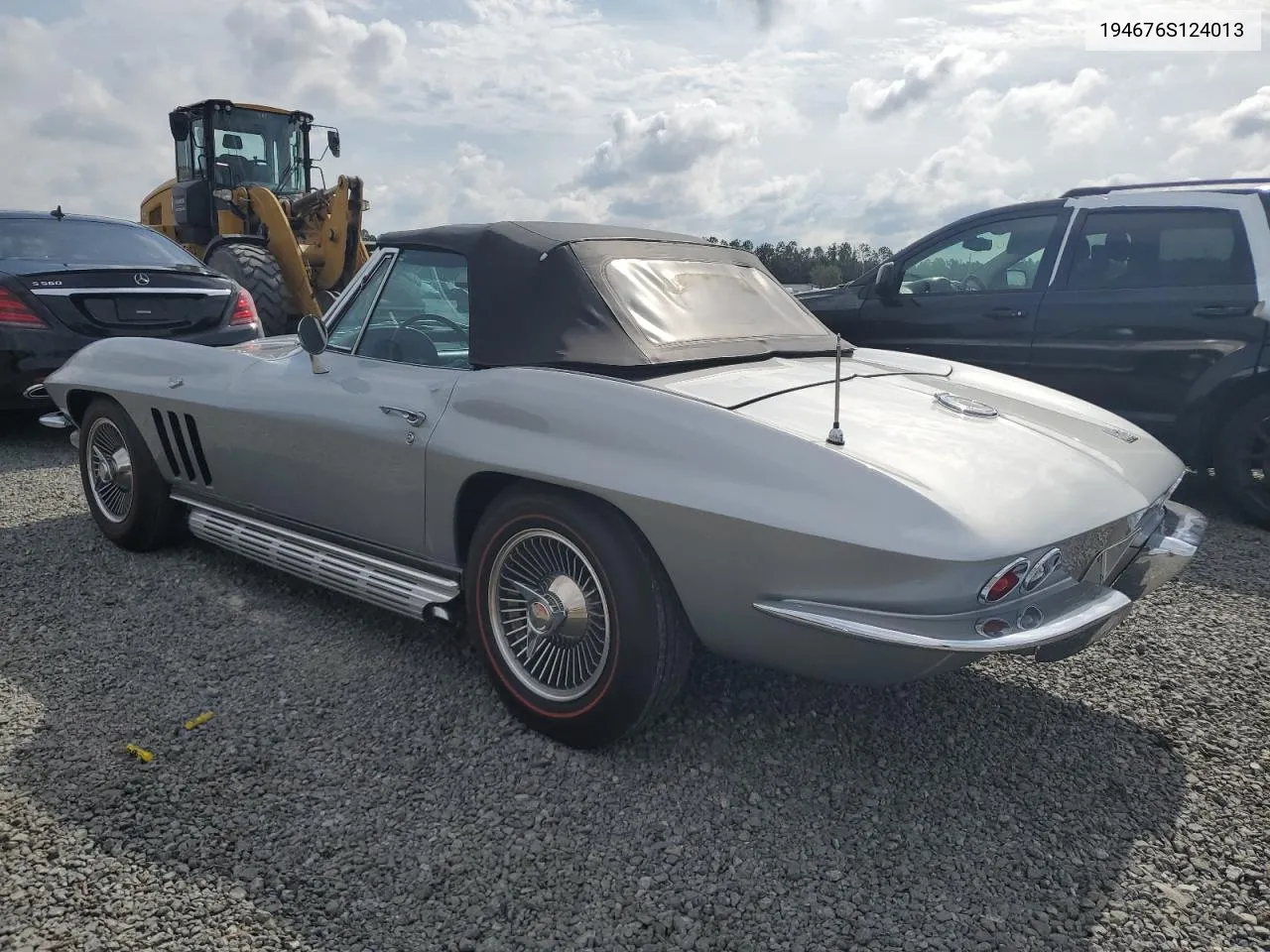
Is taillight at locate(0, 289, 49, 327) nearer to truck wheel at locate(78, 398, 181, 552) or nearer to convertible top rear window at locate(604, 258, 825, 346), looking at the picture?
truck wheel at locate(78, 398, 181, 552)

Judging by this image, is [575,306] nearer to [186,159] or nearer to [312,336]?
[312,336]

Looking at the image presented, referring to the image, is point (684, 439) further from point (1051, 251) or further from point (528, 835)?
point (1051, 251)

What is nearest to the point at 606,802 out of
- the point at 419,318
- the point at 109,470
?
the point at 419,318

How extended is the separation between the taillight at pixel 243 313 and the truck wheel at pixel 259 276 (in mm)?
1879

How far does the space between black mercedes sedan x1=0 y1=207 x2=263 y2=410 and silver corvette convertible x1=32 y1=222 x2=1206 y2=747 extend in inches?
125

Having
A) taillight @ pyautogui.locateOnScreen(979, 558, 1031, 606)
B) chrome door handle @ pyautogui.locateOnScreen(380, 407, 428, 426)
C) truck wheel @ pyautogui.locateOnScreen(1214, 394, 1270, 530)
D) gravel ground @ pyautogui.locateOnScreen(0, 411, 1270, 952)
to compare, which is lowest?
gravel ground @ pyautogui.locateOnScreen(0, 411, 1270, 952)

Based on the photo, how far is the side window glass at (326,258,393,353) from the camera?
3.50m

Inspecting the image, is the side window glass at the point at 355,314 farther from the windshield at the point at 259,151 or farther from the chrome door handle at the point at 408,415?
the windshield at the point at 259,151

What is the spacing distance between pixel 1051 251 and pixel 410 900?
5.18m

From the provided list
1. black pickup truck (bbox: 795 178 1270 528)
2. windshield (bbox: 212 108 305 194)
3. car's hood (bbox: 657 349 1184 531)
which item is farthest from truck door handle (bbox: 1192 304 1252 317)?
windshield (bbox: 212 108 305 194)

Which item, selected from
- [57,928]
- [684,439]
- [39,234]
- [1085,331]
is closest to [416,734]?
[57,928]

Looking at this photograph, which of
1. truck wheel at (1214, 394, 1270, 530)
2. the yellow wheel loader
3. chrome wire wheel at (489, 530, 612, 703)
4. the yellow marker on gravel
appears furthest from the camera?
the yellow wheel loader

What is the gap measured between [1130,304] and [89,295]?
6.61 meters

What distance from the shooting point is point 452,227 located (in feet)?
11.1
